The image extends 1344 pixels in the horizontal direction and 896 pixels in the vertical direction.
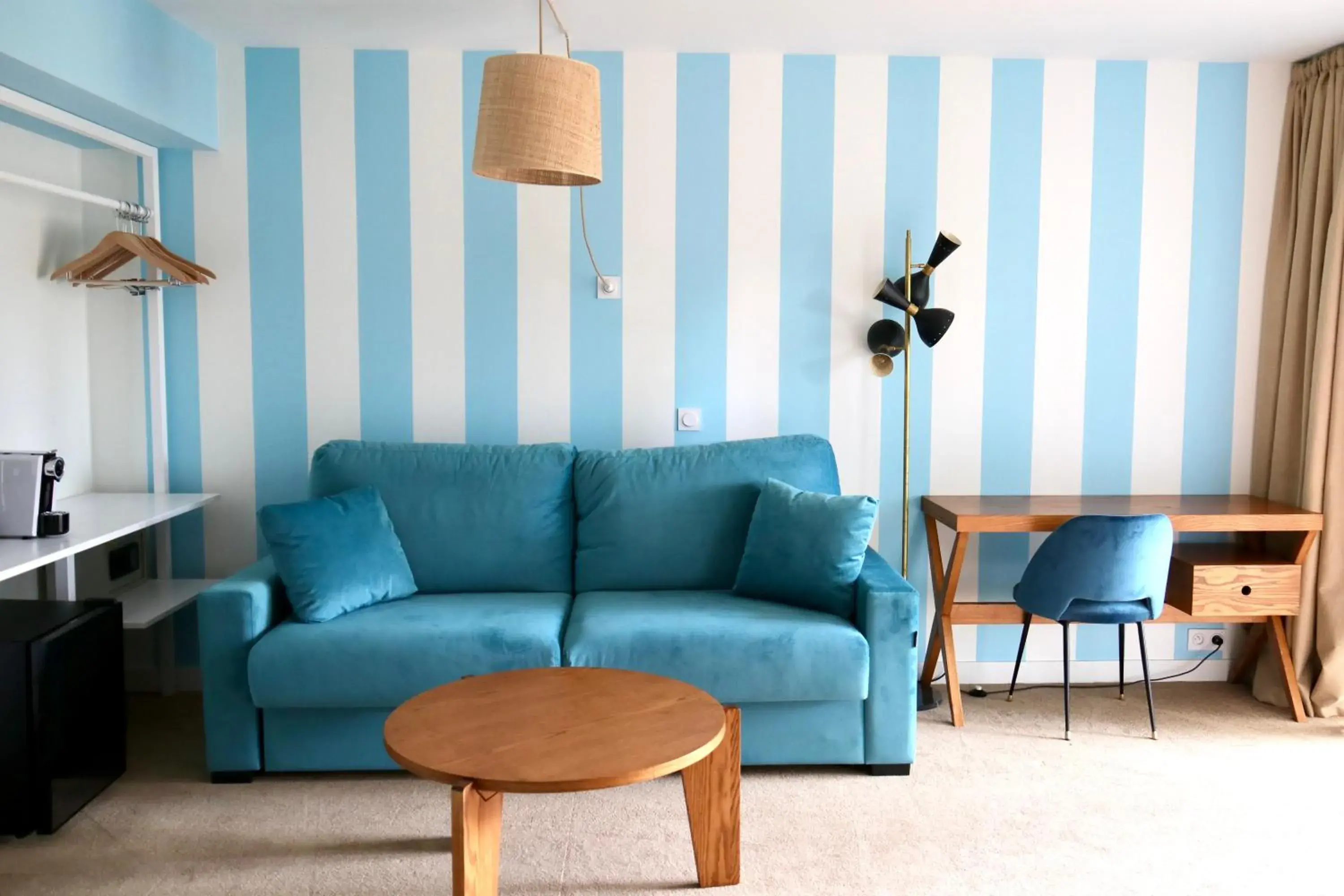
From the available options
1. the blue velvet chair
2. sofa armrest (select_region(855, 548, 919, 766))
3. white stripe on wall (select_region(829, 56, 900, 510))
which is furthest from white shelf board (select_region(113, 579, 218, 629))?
the blue velvet chair

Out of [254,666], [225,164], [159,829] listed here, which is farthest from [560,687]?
[225,164]

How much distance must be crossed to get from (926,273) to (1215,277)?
46.7 inches

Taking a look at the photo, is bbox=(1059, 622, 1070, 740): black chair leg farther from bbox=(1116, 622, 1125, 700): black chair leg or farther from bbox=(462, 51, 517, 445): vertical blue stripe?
Answer: bbox=(462, 51, 517, 445): vertical blue stripe

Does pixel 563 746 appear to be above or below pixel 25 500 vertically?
below

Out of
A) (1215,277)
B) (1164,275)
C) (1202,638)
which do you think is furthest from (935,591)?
(1215,277)

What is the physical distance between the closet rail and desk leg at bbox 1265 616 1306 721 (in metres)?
4.22

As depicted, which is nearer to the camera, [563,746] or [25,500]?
[563,746]

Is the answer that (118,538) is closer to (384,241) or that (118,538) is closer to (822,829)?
(384,241)

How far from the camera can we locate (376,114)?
3.90 m

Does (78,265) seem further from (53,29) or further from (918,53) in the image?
(918,53)

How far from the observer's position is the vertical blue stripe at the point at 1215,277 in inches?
157

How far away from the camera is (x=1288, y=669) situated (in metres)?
3.72

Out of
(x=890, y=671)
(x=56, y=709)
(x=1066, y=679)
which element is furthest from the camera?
(x=1066, y=679)

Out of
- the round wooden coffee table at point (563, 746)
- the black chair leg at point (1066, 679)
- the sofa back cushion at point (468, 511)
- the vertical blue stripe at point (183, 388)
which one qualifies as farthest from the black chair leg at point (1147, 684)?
the vertical blue stripe at point (183, 388)
